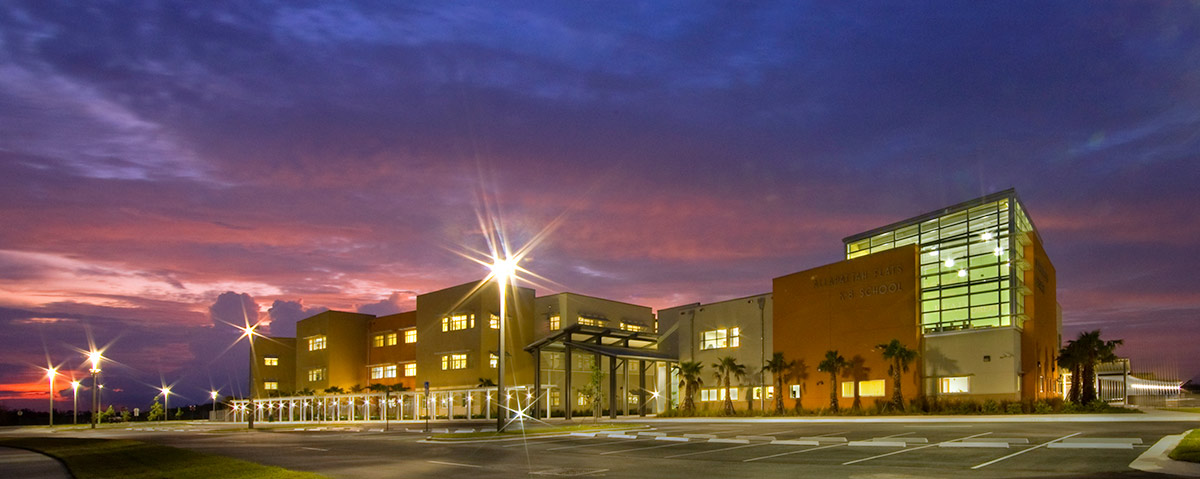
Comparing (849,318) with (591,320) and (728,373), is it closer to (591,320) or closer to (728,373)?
(728,373)

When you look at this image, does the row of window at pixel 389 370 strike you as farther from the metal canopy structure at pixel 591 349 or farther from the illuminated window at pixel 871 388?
the illuminated window at pixel 871 388

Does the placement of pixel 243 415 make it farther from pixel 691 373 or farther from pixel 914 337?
pixel 914 337

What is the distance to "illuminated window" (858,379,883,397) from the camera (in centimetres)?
5119

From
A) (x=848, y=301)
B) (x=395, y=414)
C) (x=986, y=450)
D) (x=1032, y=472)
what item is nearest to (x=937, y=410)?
(x=848, y=301)

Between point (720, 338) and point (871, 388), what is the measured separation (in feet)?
49.2

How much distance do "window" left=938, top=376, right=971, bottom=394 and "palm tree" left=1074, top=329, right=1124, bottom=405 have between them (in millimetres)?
6873

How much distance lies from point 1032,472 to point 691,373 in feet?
156

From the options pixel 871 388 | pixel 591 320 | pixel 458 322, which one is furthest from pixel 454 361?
pixel 871 388

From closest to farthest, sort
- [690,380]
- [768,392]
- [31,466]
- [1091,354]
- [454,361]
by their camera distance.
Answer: [31,466], [1091,354], [768,392], [690,380], [454,361]

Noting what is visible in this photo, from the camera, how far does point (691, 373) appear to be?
62.2 m

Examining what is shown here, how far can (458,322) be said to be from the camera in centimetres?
7950

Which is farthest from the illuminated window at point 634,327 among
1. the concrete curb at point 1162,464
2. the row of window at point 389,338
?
the concrete curb at point 1162,464

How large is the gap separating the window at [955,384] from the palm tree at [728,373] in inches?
590

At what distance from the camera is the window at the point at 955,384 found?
48650 mm
